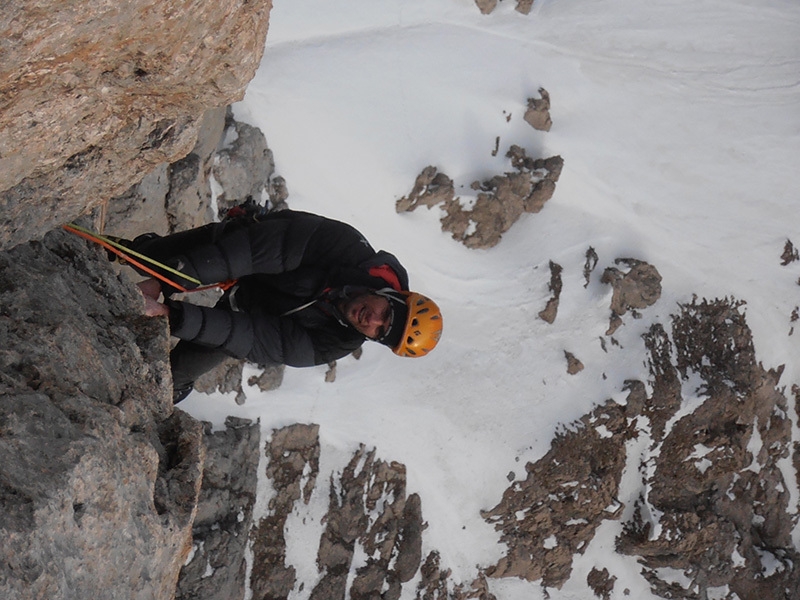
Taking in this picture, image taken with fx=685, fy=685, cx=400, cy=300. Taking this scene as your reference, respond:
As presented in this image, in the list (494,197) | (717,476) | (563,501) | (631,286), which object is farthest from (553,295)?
(717,476)

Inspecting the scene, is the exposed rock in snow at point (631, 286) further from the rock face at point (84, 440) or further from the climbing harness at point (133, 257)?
the rock face at point (84, 440)

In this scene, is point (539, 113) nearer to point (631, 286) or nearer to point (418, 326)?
point (631, 286)

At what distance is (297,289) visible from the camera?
546 centimetres

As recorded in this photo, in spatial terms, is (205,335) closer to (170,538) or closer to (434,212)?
A: (170,538)

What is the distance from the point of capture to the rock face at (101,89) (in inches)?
96.4

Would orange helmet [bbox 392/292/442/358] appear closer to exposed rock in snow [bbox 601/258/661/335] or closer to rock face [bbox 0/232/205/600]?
rock face [bbox 0/232/205/600]

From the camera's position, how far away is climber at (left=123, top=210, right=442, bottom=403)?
508 centimetres

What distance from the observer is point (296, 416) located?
970 centimetres

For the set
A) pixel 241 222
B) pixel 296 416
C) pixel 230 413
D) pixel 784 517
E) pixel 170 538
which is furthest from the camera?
pixel 784 517

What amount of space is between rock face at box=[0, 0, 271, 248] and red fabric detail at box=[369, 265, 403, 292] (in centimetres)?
198

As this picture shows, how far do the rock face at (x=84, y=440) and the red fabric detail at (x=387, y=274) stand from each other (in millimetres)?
1881

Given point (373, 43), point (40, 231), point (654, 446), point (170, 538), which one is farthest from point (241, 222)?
point (654, 446)

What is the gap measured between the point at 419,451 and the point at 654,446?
4.43 metres

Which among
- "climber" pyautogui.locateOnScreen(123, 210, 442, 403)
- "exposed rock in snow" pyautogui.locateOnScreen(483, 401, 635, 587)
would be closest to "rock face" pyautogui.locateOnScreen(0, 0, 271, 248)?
"climber" pyautogui.locateOnScreen(123, 210, 442, 403)
